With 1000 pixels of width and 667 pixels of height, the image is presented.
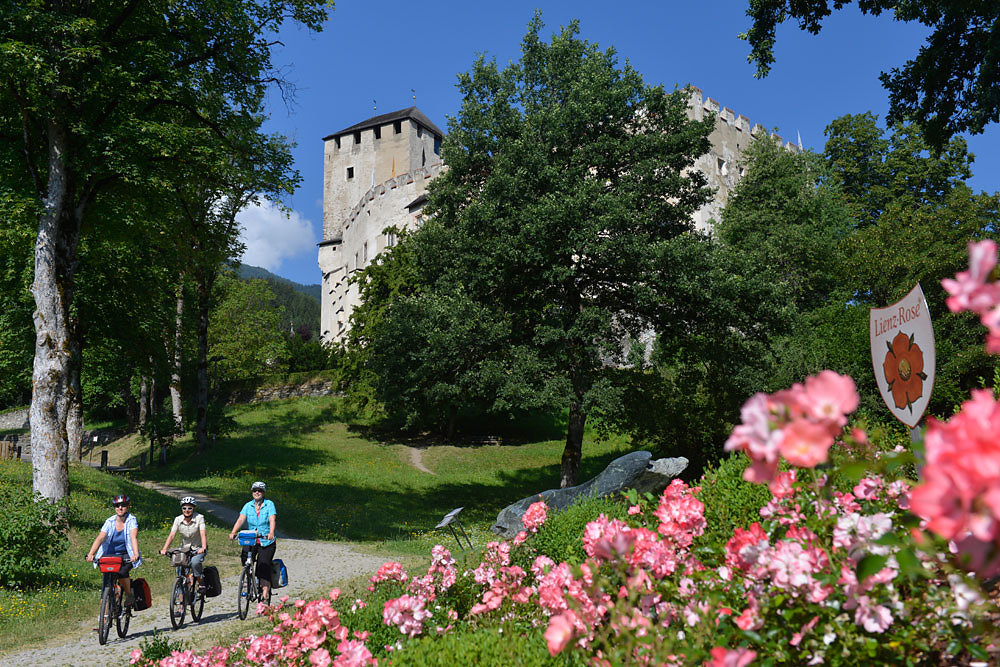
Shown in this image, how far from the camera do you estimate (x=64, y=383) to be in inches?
526

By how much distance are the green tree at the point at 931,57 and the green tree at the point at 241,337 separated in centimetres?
4215

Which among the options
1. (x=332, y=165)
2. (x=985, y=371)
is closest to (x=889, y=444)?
(x=985, y=371)

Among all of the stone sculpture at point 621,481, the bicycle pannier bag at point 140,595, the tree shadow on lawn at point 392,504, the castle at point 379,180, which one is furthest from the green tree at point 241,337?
the bicycle pannier bag at point 140,595

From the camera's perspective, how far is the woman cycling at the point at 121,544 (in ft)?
28.8

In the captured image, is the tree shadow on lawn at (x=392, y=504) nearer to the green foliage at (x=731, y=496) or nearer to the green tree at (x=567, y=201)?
the green tree at (x=567, y=201)

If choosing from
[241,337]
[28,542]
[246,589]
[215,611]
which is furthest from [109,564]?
[241,337]

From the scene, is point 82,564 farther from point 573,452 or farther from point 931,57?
point 931,57

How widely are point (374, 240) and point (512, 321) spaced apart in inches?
1570

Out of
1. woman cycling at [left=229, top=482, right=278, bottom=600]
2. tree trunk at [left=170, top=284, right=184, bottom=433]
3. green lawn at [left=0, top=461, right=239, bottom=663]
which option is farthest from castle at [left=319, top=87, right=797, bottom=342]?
woman cycling at [left=229, top=482, right=278, bottom=600]

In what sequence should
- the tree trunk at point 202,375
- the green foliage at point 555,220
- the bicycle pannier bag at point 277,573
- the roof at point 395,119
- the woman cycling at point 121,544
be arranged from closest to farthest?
the woman cycling at point 121,544, the bicycle pannier bag at point 277,573, the green foliage at point 555,220, the tree trunk at point 202,375, the roof at point 395,119

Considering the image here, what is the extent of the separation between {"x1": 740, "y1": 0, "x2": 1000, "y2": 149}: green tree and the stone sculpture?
29.7 feet

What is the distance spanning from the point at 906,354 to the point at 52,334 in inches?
585

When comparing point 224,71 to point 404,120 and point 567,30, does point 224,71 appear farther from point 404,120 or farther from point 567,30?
point 404,120

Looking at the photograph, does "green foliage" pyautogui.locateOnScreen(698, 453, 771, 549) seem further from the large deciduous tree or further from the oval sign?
the large deciduous tree
